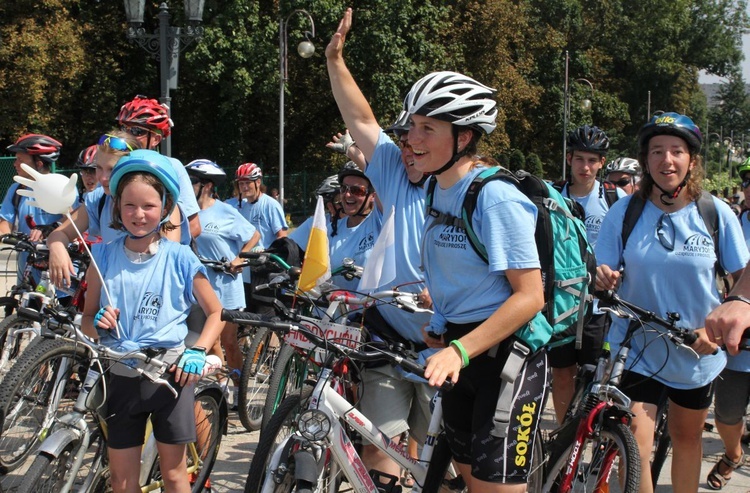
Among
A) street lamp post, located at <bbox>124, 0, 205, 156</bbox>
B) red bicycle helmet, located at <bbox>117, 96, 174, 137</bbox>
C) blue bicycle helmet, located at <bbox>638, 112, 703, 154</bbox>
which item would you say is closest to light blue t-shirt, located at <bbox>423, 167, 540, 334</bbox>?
blue bicycle helmet, located at <bbox>638, 112, 703, 154</bbox>

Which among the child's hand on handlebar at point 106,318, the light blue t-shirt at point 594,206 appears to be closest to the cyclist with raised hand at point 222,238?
the light blue t-shirt at point 594,206

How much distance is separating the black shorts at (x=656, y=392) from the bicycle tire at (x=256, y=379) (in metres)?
3.08

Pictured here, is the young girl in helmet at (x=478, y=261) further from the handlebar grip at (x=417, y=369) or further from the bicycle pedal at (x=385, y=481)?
the bicycle pedal at (x=385, y=481)

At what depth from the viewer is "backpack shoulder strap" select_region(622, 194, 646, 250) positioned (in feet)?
14.9

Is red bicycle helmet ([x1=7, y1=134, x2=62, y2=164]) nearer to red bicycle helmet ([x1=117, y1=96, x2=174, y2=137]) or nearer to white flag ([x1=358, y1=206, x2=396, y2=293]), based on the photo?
red bicycle helmet ([x1=117, y1=96, x2=174, y2=137])

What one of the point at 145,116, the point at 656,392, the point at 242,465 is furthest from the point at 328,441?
the point at 242,465

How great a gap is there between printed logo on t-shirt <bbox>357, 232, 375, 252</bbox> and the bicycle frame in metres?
1.55

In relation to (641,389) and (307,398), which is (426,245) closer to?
(307,398)

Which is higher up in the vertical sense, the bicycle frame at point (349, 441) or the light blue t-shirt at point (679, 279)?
the light blue t-shirt at point (679, 279)

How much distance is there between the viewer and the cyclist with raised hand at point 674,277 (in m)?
4.37

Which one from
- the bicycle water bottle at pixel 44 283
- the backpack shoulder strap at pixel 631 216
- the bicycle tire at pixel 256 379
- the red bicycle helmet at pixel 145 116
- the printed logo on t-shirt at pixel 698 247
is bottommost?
the bicycle tire at pixel 256 379

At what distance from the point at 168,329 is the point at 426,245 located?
1.27 meters

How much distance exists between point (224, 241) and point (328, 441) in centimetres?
428

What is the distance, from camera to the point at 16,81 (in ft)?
85.7
